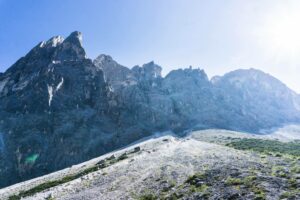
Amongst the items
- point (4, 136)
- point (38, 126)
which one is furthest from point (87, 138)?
point (4, 136)

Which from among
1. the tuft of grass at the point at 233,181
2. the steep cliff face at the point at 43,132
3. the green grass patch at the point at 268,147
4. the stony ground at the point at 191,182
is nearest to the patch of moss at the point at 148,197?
the stony ground at the point at 191,182

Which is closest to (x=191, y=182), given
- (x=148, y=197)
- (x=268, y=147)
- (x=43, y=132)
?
(x=148, y=197)

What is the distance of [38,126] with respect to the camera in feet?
591

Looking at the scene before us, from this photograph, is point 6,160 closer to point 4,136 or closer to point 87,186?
point 4,136

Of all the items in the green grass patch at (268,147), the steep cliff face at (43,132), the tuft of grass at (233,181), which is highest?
the steep cliff face at (43,132)

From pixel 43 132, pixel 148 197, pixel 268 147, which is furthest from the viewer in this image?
pixel 43 132

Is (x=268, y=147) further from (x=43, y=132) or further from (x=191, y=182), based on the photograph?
(x=191, y=182)

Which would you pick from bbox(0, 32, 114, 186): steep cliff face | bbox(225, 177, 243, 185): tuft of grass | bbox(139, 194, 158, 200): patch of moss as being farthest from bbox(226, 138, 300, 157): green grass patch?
bbox(139, 194, 158, 200): patch of moss

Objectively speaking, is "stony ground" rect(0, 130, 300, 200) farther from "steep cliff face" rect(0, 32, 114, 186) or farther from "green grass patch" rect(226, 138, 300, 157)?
"steep cliff face" rect(0, 32, 114, 186)

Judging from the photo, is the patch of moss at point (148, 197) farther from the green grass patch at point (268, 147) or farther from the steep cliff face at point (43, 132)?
the steep cliff face at point (43, 132)

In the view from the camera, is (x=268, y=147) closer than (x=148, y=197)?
No

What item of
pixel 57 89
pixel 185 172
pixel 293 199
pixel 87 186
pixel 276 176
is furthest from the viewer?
pixel 57 89

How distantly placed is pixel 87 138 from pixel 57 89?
33.4 m

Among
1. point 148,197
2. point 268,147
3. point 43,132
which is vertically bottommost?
point 268,147
